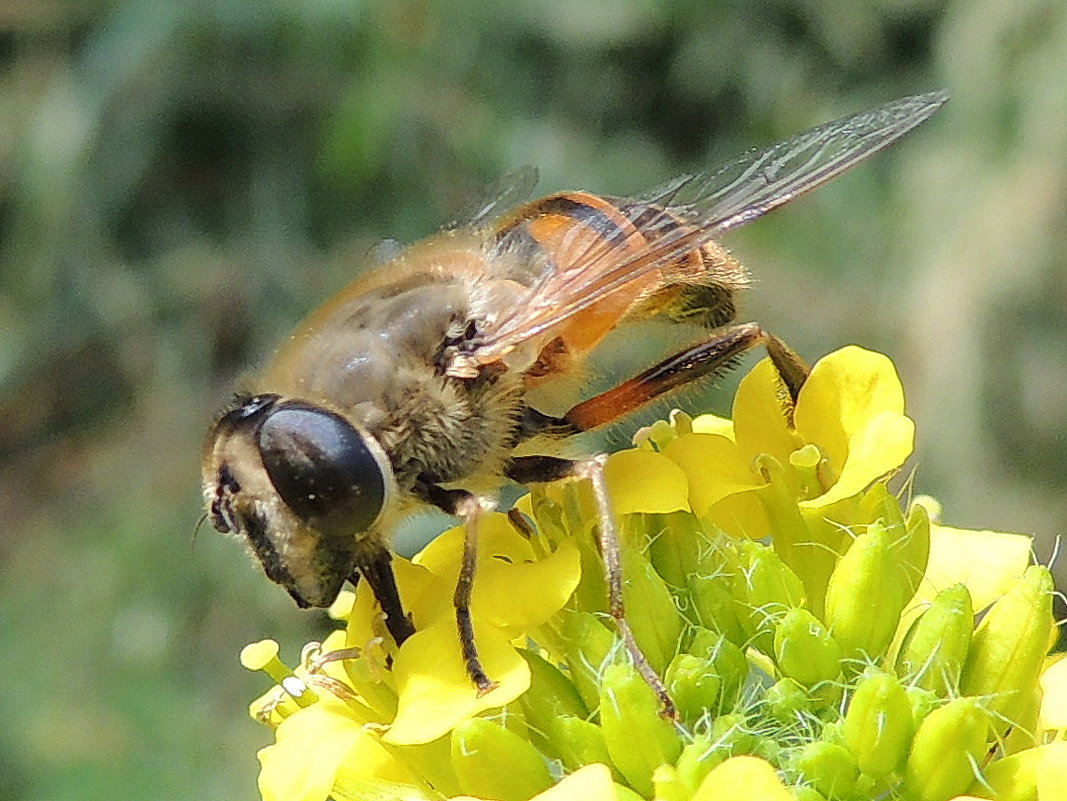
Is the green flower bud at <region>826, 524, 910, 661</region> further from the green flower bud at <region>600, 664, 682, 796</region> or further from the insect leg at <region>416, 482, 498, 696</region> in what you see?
the insect leg at <region>416, 482, 498, 696</region>

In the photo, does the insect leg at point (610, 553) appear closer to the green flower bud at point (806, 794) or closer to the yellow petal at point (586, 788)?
the green flower bud at point (806, 794)

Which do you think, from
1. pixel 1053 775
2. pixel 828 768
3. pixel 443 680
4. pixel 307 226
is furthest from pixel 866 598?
pixel 307 226

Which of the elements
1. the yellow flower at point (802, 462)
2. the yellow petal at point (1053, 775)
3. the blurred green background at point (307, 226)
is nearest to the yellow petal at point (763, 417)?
the yellow flower at point (802, 462)

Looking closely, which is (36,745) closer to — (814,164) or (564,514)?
(564,514)

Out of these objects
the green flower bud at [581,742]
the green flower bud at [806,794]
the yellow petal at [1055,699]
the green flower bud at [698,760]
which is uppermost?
the green flower bud at [581,742]

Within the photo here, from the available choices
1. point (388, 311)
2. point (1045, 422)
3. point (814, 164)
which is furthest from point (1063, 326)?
point (388, 311)

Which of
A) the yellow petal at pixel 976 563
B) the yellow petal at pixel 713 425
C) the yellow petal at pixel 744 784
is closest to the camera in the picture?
the yellow petal at pixel 744 784

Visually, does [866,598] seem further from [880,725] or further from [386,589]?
[386,589]

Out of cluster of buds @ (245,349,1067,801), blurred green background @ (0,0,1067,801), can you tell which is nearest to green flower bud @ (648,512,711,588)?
cluster of buds @ (245,349,1067,801)
